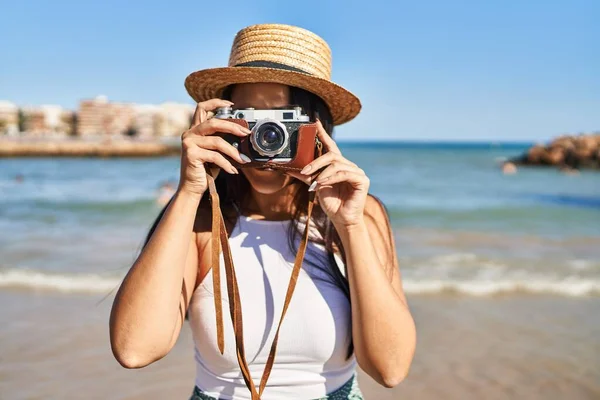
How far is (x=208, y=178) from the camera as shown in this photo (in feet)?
4.35

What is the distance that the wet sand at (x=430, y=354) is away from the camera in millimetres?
3121

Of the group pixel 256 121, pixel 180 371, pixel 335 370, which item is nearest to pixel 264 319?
pixel 335 370

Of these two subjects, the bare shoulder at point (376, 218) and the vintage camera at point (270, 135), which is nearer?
the vintage camera at point (270, 135)

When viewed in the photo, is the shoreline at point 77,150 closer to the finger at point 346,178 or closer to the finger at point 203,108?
the finger at point 203,108

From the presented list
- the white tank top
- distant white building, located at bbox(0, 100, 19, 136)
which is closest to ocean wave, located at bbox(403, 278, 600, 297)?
the white tank top

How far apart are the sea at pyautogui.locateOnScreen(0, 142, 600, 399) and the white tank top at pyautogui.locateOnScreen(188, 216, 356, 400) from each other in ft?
1.65

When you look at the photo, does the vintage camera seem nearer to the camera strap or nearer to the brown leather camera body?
the brown leather camera body

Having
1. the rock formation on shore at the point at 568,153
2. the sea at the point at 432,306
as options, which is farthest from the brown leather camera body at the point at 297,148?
the rock formation on shore at the point at 568,153

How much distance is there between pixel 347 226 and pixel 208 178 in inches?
14.8

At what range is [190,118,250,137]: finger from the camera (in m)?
1.30

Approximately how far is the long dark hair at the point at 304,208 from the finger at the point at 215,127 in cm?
26

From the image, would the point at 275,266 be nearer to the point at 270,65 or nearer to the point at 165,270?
the point at 165,270

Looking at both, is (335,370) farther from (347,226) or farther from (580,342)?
(580,342)

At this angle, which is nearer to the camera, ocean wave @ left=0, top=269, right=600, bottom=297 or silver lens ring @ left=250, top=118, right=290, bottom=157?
silver lens ring @ left=250, top=118, right=290, bottom=157
